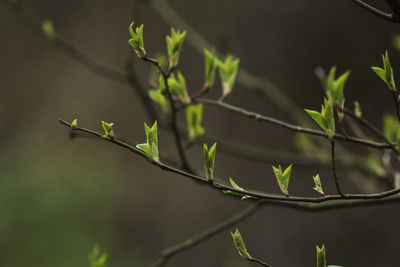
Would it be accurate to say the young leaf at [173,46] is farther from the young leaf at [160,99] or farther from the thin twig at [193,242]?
the thin twig at [193,242]

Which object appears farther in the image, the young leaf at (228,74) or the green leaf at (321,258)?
the young leaf at (228,74)

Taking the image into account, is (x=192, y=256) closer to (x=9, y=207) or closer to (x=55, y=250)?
(x=55, y=250)

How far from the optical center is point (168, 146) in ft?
8.07

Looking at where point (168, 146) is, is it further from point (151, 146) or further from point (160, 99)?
point (151, 146)

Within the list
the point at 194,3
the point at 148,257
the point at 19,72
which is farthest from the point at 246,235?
the point at 19,72

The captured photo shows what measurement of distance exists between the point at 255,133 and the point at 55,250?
3.94 feet

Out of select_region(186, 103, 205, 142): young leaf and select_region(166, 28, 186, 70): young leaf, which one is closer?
select_region(166, 28, 186, 70): young leaf

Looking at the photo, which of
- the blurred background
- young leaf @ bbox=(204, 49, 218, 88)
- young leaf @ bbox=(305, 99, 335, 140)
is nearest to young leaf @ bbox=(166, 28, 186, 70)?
young leaf @ bbox=(204, 49, 218, 88)

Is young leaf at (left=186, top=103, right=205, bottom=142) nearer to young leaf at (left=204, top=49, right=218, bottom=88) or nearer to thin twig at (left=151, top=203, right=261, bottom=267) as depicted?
young leaf at (left=204, top=49, right=218, bottom=88)

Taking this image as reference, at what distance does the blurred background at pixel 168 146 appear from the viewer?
197cm

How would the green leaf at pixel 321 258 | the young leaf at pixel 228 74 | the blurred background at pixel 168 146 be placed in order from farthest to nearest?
1. the blurred background at pixel 168 146
2. the young leaf at pixel 228 74
3. the green leaf at pixel 321 258

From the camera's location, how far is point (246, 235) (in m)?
2.08

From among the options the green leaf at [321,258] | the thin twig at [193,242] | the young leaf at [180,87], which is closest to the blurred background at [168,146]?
the thin twig at [193,242]

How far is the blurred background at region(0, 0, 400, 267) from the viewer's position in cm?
197
